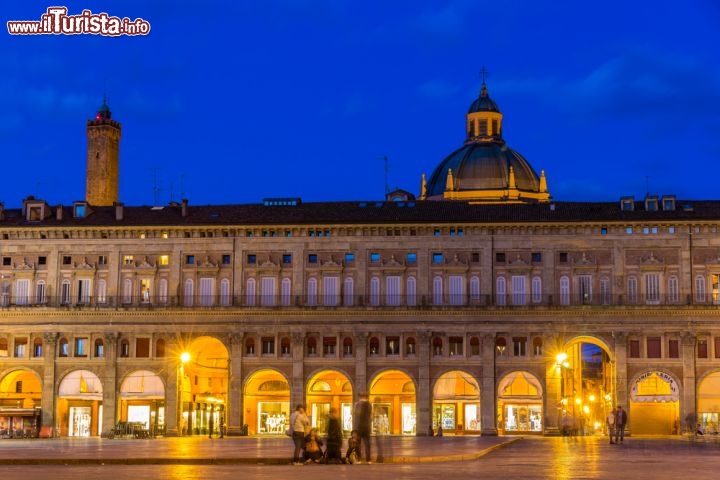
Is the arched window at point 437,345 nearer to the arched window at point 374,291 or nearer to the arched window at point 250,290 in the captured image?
the arched window at point 374,291

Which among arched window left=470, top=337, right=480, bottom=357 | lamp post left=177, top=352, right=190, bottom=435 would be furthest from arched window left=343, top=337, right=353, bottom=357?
lamp post left=177, top=352, right=190, bottom=435

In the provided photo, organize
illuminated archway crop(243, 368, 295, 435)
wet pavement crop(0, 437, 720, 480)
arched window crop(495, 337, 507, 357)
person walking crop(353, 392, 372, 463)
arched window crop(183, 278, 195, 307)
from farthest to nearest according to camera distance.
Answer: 1. arched window crop(183, 278, 195, 307)
2. illuminated archway crop(243, 368, 295, 435)
3. arched window crop(495, 337, 507, 357)
4. person walking crop(353, 392, 372, 463)
5. wet pavement crop(0, 437, 720, 480)

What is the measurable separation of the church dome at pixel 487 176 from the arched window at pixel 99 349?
3565 cm

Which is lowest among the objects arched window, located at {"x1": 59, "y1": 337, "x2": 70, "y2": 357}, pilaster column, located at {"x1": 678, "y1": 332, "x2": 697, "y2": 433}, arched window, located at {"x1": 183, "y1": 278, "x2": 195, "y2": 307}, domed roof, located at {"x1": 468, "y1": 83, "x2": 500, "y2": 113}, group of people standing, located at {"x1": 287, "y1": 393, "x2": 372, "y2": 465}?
group of people standing, located at {"x1": 287, "y1": 393, "x2": 372, "y2": 465}

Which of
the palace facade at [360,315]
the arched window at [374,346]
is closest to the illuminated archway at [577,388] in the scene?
the palace facade at [360,315]

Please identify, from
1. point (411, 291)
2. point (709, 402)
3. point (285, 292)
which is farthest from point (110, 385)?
point (709, 402)

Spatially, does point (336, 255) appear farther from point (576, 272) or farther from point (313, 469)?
point (313, 469)

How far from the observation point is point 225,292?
283 feet

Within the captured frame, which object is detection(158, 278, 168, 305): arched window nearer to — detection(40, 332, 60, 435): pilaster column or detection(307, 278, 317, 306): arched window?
detection(40, 332, 60, 435): pilaster column

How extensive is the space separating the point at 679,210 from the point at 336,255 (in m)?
23.2

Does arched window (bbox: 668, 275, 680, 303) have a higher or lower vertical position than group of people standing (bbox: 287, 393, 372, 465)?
higher

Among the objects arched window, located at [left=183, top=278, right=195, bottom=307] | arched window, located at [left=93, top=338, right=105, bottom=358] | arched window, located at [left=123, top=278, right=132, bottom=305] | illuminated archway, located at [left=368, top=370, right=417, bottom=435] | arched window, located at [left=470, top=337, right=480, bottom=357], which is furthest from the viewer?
arched window, located at [left=123, top=278, right=132, bottom=305]

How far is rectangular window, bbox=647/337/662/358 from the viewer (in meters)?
81.5

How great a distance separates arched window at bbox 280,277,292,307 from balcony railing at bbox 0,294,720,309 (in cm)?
7
